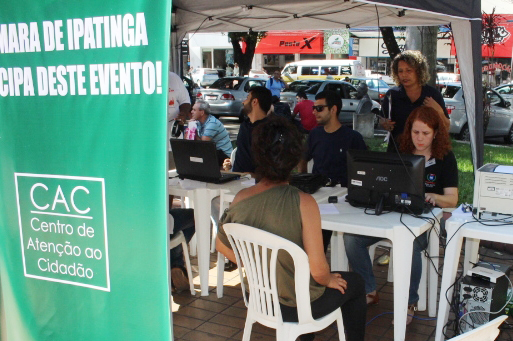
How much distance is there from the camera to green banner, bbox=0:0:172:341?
1951 mm

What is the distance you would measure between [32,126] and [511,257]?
11.5 ft

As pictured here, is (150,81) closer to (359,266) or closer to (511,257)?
(359,266)

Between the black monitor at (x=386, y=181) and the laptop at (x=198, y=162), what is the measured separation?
1.11 m

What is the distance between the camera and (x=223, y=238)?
2857 millimetres

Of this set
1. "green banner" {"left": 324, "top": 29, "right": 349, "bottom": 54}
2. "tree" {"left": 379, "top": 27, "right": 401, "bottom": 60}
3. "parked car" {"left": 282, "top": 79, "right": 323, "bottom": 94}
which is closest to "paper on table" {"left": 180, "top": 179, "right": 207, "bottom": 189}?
"tree" {"left": 379, "top": 27, "right": 401, "bottom": 60}

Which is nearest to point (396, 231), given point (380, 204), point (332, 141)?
point (380, 204)

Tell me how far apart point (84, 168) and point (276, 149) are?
897 mm

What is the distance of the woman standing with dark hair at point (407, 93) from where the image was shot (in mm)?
4609

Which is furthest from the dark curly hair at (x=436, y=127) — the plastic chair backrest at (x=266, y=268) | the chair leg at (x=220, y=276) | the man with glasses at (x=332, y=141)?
the chair leg at (x=220, y=276)

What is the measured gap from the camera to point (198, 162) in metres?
4.22

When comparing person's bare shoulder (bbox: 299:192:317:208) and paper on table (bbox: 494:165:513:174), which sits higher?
paper on table (bbox: 494:165:513:174)

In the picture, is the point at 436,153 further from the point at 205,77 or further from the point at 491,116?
→ the point at 205,77

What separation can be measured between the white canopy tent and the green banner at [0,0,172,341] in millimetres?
1446

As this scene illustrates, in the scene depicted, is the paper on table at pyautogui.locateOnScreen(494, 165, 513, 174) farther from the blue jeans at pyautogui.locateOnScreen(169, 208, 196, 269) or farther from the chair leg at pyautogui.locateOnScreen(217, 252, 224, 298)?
the blue jeans at pyautogui.locateOnScreen(169, 208, 196, 269)
